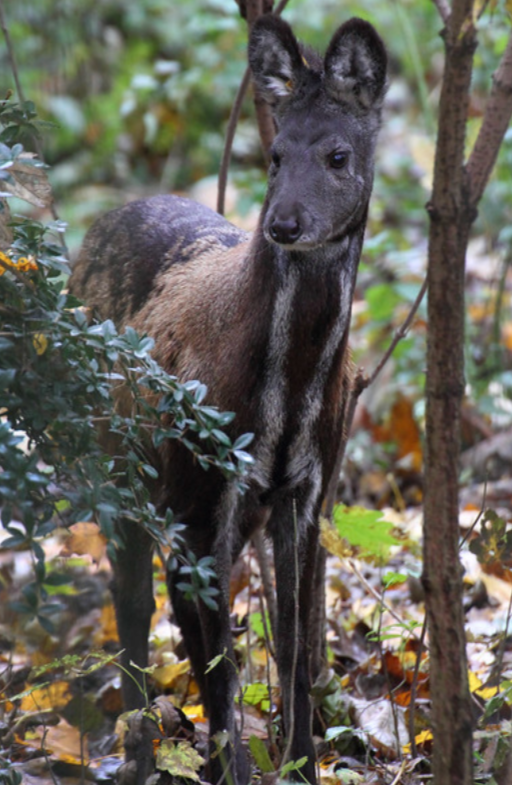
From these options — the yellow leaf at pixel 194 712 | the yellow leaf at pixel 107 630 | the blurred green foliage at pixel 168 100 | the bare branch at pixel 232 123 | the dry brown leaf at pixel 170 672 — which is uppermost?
the blurred green foliage at pixel 168 100

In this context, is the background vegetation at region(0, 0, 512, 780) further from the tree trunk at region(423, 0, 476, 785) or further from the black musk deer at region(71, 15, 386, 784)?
the tree trunk at region(423, 0, 476, 785)

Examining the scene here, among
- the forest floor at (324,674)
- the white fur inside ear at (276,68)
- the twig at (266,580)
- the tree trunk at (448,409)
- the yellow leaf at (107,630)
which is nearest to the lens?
the tree trunk at (448,409)

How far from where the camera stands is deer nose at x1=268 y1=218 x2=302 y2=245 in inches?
153

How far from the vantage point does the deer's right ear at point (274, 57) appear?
14.0ft

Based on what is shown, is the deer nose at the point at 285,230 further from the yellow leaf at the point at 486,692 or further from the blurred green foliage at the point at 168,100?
the blurred green foliage at the point at 168,100

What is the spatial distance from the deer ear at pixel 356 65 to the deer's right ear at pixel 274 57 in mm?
136

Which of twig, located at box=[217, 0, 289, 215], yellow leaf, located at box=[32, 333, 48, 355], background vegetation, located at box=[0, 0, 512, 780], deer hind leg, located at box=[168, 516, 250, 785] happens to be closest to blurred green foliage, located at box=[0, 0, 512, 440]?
background vegetation, located at box=[0, 0, 512, 780]

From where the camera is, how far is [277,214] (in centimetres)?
394

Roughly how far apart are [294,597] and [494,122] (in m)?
1.93

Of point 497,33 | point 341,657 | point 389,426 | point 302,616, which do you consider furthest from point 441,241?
point 497,33

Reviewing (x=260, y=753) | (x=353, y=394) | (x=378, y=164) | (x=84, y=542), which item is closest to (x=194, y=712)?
(x=84, y=542)

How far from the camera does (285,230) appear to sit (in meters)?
3.90

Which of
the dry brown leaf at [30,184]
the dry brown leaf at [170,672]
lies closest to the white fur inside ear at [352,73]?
the dry brown leaf at [30,184]

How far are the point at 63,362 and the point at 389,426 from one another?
17.3ft
